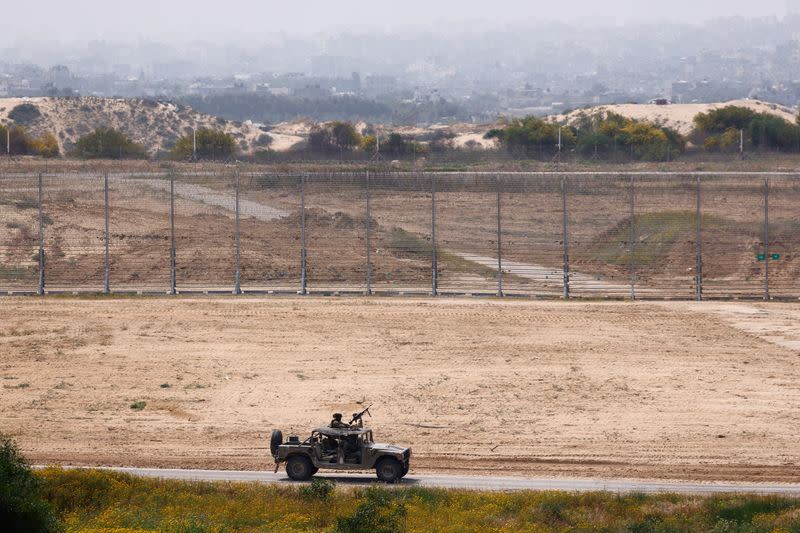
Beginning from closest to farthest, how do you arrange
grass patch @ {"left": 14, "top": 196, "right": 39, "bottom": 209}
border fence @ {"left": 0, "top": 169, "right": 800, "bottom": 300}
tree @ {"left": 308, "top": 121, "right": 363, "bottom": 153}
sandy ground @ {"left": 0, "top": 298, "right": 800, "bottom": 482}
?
1. sandy ground @ {"left": 0, "top": 298, "right": 800, "bottom": 482}
2. border fence @ {"left": 0, "top": 169, "right": 800, "bottom": 300}
3. grass patch @ {"left": 14, "top": 196, "right": 39, "bottom": 209}
4. tree @ {"left": 308, "top": 121, "right": 363, "bottom": 153}

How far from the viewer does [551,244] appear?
42.1m

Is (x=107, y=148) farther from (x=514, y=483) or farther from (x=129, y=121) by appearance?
(x=514, y=483)

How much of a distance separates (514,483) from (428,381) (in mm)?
7594

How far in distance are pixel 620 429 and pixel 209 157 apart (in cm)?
5359

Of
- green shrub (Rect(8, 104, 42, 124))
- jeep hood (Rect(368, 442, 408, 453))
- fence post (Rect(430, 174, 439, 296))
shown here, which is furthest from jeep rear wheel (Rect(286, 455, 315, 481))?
green shrub (Rect(8, 104, 42, 124))

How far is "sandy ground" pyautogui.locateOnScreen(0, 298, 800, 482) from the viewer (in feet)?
74.8

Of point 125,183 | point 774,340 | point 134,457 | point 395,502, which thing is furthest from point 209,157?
point 395,502

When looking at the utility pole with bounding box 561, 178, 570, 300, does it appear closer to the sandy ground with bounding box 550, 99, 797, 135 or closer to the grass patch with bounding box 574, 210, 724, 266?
the grass patch with bounding box 574, 210, 724, 266

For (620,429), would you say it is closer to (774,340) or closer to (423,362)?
(423,362)

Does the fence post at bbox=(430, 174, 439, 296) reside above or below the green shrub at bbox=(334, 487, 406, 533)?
above

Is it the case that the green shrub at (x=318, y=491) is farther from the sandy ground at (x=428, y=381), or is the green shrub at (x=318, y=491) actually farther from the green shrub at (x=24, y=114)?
the green shrub at (x=24, y=114)

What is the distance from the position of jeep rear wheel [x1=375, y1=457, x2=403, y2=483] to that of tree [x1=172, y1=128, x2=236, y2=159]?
5272cm

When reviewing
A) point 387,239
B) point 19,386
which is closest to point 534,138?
point 387,239

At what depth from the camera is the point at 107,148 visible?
7331cm
